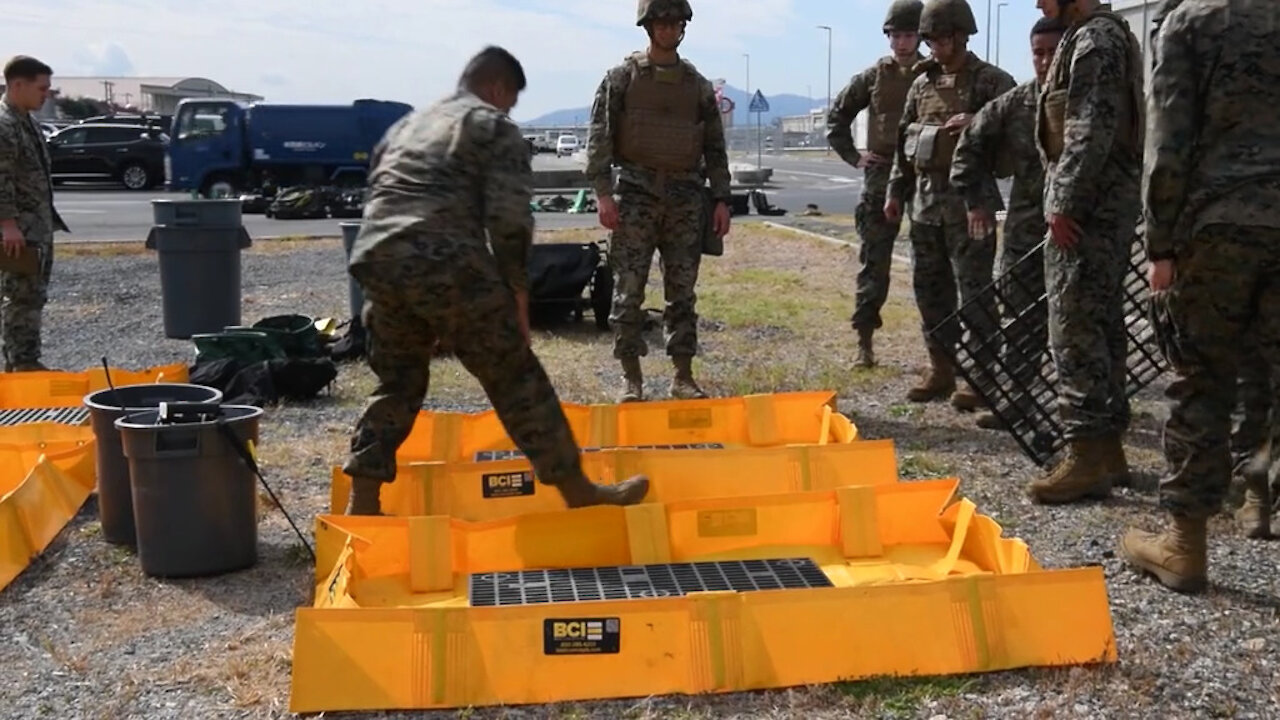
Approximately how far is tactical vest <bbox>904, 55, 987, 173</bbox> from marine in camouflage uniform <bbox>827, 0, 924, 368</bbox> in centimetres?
58

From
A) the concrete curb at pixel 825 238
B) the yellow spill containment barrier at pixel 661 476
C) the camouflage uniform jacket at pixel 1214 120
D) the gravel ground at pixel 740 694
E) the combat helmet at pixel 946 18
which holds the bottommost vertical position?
the gravel ground at pixel 740 694

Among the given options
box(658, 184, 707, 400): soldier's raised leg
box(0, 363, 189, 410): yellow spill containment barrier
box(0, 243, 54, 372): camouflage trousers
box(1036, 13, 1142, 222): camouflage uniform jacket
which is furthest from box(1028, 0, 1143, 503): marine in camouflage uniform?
box(0, 243, 54, 372): camouflage trousers

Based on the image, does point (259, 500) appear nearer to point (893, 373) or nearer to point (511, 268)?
point (511, 268)

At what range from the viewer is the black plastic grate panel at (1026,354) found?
5898mm

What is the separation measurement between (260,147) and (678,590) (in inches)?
952

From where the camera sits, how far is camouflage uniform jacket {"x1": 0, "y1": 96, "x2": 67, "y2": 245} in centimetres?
752

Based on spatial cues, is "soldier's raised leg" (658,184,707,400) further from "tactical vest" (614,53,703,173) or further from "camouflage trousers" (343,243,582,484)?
"camouflage trousers" (343,243,582,484)

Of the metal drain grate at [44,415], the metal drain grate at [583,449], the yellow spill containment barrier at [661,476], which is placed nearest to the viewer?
the yellow spill containment barrier at [661,476]

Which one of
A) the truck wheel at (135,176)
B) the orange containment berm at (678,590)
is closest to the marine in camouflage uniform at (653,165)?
the orange containment berm at (678,590)

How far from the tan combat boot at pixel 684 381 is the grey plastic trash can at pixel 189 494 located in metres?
3.09

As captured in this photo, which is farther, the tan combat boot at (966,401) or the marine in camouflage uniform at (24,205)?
the marine in camouflage uniform at (24,205)

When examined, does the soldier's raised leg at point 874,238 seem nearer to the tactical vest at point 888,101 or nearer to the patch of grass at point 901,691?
the tactical vest at point 888,101

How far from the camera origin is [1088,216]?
203 inches

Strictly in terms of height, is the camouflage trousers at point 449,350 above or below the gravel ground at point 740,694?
above
